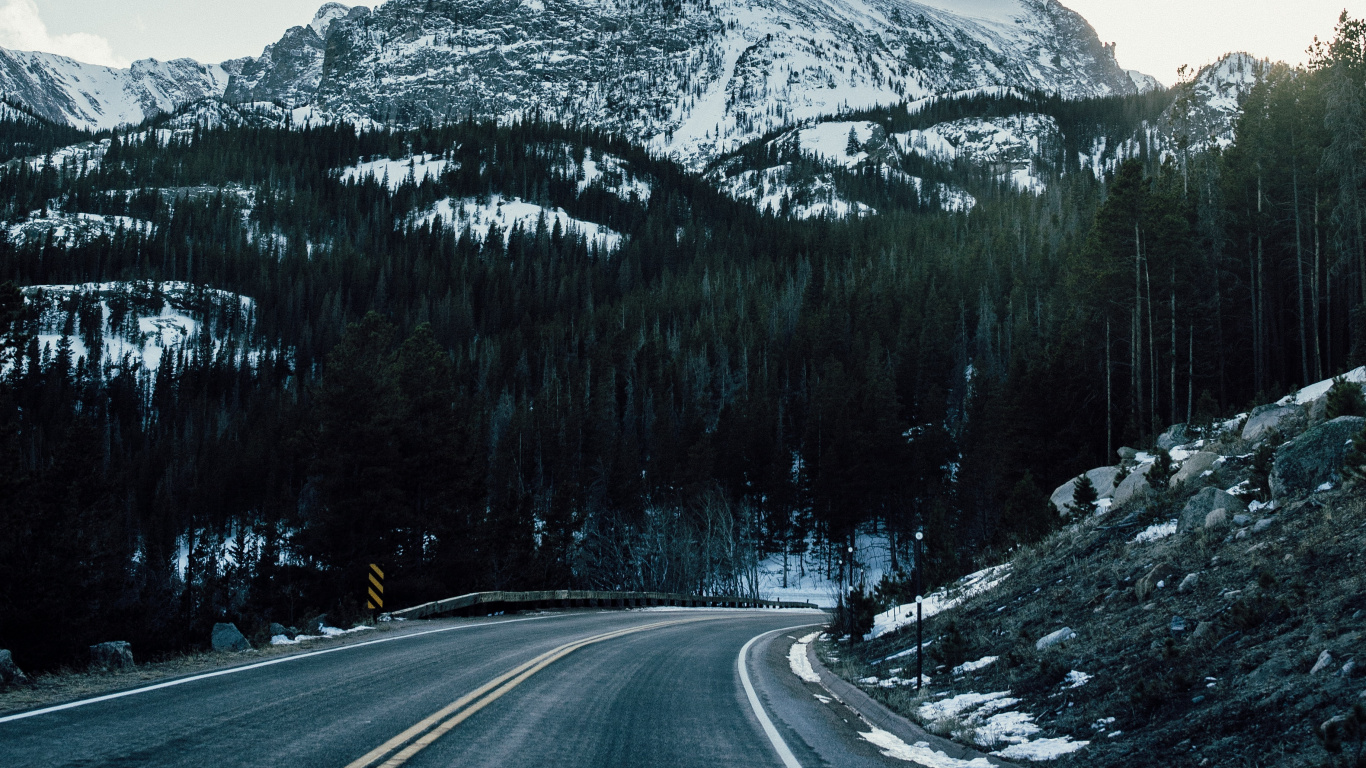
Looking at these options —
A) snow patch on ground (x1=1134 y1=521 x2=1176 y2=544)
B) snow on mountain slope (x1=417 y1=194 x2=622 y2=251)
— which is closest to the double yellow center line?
snow patch on ground (x1=1134 y1=521 x2=1176 y2=544)

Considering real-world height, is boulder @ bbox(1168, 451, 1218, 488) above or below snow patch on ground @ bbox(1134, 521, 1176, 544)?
above

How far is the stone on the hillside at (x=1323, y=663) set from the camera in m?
5.99

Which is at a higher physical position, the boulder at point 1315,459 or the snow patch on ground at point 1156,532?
the boulder at point 1315,459

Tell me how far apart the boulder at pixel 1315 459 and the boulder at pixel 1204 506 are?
1.73 feet

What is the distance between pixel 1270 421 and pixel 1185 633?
11.9 meters

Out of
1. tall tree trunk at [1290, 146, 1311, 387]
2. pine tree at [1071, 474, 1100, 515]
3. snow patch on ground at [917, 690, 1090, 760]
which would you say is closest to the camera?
snow patch on ground at [917, 690, 1090, 760]

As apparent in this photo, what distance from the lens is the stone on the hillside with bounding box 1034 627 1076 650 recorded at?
32.0 ft

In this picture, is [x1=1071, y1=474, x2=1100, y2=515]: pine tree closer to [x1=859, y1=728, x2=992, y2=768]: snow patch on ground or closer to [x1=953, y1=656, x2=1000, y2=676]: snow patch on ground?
[x1=953, y1=656, x2=1000, y2=676]: snow patch on ground

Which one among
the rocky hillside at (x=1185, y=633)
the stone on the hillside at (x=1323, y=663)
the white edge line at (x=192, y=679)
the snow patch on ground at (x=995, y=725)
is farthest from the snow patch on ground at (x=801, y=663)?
the stone on the hillside at (x=1323, y=663)

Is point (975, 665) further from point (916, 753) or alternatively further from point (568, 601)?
point (568, 601)

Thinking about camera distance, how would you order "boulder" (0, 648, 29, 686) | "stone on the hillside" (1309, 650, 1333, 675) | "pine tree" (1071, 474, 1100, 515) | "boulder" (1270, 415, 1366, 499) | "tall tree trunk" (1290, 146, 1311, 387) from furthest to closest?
1. "tall tree trunk" (1290, 146, 1311, 387)
2. "pine tree" (1071, 474, 1100, 515)
3. "boulder" (1270, 415, 1366, 499)
4. "boulder" (0, 648, 29, 686)
5. "stone on the hillside" (1309, 650, 1333, 675)

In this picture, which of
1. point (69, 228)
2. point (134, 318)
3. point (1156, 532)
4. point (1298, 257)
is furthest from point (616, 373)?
point (69, 228)

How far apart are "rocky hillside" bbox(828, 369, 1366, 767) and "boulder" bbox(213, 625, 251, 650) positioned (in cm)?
992

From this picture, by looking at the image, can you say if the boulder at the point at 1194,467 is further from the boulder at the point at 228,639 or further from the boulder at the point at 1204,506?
the boulder at the point at 228,639
